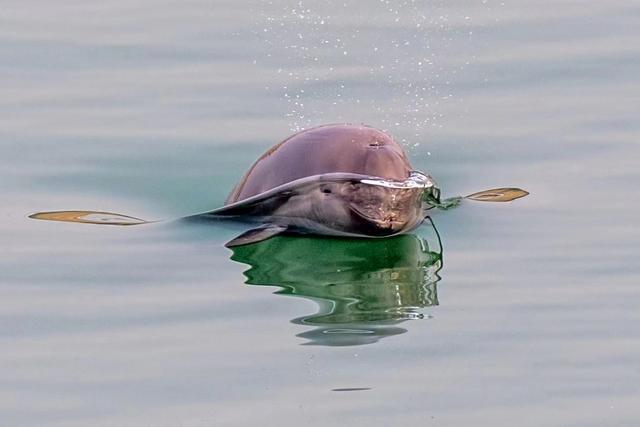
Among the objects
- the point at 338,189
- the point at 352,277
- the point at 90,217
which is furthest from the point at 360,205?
the point at 90,217

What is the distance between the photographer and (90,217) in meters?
7.19

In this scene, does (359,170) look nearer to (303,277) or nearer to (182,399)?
(303,277)

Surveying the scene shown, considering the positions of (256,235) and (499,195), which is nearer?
(256,235)

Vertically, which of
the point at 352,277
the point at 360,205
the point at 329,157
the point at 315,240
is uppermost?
the point at 329,157

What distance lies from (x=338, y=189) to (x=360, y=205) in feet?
0.33

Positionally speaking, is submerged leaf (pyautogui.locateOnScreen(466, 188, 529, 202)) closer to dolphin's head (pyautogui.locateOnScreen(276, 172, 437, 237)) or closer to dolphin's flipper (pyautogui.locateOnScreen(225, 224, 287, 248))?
dolphin's head (pyautogui.locateOnScreen(276, 172, 437, 237))

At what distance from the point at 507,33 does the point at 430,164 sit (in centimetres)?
236

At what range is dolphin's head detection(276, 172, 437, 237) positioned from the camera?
21.8ft

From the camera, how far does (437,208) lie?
7184 millimetres

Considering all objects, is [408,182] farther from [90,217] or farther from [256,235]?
[90,217]

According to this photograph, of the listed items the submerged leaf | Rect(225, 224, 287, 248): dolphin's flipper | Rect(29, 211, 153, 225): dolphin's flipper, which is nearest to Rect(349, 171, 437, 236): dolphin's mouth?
Rect(225, 224, 287, 248): dolphin's flipper

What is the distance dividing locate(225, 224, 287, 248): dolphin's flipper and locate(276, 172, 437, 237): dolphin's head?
0.29 feet

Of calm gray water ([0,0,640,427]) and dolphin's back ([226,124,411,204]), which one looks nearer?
calm gray water ([0,0,640,427])

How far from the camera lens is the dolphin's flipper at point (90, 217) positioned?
711cm
